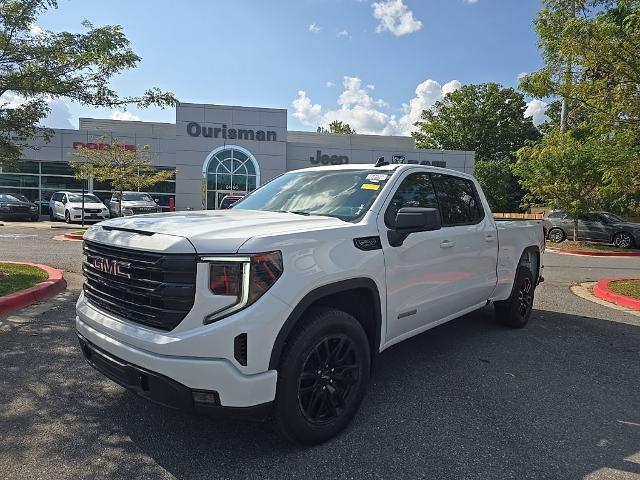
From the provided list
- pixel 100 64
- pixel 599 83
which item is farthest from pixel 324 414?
pixel 599 83

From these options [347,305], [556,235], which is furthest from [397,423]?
[556,235]

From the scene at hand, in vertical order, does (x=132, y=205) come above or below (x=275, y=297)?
above

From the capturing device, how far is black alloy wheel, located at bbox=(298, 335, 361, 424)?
2939mm

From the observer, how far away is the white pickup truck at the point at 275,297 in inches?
101

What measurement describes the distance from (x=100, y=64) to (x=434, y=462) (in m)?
7.48

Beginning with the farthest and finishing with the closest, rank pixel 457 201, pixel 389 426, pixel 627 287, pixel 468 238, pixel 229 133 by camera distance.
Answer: pixel 229 133
pixel 627 287
pixel 457 201
pixel 468 238
pixel 389 426

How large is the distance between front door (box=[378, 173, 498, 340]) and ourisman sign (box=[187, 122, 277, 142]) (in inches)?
1031

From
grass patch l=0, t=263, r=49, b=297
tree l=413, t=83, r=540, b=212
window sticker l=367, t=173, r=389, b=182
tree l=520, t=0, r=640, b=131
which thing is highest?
tree l=413, t=83, r=540, b=212

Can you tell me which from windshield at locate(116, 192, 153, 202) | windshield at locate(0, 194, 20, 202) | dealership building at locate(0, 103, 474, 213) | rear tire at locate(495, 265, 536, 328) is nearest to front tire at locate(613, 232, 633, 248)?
rear tire at locate(495, 265, 536, 328)

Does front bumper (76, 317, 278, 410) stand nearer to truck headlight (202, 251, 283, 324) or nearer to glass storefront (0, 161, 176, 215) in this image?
truck headlight (202, 251, 283, 324)

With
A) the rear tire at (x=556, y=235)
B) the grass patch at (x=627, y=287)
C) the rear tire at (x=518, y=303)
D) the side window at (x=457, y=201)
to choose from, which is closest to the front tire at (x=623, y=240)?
the rear tire at (x=556, y=235)

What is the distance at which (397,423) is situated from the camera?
3355 millimetres

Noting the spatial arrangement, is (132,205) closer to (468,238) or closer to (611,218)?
(468,238)

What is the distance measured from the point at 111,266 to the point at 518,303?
476cm
